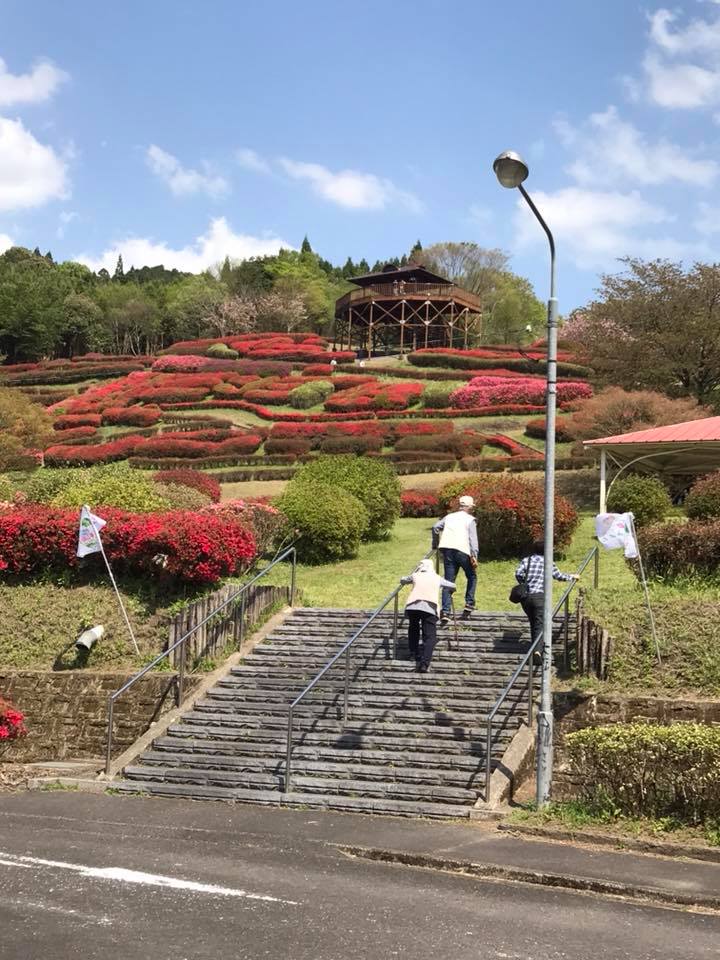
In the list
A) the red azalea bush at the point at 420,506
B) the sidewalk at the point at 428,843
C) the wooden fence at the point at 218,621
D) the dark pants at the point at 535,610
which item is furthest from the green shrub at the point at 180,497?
the sidewalk at the point at 428,843

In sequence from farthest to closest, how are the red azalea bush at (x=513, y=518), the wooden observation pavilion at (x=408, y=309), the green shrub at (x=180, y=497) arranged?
the wooden observation pavilion at (x=408, y=309)
the green shrub at (x=180, y=497)
the red azalea bush at (x=513, y=518)

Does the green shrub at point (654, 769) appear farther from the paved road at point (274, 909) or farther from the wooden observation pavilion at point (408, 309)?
the wooden observation pavilion at point (408, 309)

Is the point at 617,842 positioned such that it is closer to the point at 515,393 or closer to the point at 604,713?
the point at 604,713

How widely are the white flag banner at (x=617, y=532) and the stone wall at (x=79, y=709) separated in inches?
239

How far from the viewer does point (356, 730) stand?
12375 mm

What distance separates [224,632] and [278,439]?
25.7 metres

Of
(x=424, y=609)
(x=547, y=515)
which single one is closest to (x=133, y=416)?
(x=424, y=609)

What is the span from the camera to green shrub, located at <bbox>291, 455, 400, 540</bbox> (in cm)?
2239

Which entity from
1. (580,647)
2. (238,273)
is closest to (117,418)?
(580,647)

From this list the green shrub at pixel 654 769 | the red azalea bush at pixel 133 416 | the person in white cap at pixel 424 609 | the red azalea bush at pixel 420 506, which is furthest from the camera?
the red azalea bush at pixel 133 416

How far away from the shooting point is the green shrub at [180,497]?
66.9 feet

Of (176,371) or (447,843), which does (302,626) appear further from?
(176,371)

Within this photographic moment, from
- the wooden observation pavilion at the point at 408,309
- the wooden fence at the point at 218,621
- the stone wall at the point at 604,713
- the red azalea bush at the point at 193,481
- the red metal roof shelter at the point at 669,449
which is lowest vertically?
the stone wall at the point at 604,713

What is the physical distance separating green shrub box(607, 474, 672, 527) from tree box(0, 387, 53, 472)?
74.8 ft
